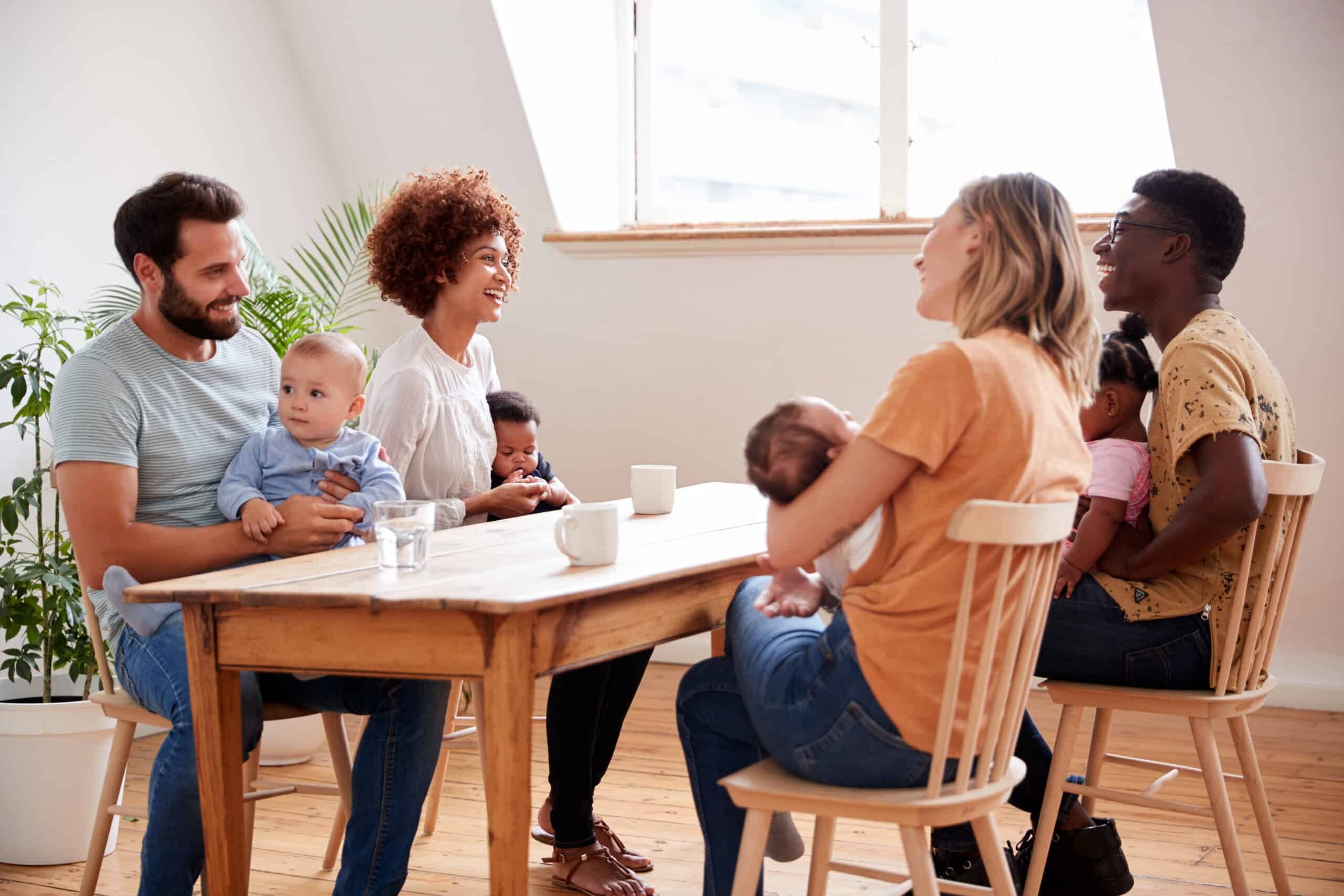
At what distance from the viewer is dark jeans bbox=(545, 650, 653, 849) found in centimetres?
238

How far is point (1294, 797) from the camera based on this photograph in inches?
111

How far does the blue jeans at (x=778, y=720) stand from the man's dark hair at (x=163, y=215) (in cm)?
111

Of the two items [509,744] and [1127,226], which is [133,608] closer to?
[509,744]

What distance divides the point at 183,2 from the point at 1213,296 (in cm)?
286

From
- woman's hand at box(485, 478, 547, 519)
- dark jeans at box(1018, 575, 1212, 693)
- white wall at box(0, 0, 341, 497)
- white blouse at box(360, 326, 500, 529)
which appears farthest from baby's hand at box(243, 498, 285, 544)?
white wall at box(0, 0, 341, 497)

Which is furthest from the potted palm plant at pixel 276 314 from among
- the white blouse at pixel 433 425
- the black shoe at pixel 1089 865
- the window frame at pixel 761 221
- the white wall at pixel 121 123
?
the black shoe at pixel 1089 865

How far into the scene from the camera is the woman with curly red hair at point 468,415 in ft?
7.86

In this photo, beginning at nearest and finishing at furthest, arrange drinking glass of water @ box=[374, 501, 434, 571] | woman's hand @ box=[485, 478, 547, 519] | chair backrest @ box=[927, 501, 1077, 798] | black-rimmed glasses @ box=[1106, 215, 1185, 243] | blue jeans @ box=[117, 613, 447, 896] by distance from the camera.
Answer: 1. chair backrest @ box=[927, 501, 1077, 798]
2. drinking glass of water @ box=[374, 501, 434, 571]
3. blue jeans @ box=[117, 613, 447, 896]
4. black-rimmed glasses @ box=[1106, 215, 1185, 243]
5. woman's hand @ box=[485, 478, 547, 519]

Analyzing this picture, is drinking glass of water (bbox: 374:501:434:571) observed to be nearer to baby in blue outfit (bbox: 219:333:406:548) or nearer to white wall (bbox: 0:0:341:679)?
baby in blue outfit (bbox: 219:333:406:548)

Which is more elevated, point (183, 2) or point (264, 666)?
point (183, 2)

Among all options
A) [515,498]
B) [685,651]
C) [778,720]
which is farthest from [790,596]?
[685,651]

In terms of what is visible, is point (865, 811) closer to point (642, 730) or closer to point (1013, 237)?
point (1013, 237)

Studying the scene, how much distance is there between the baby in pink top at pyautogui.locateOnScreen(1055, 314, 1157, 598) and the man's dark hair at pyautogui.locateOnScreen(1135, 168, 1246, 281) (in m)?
0.19

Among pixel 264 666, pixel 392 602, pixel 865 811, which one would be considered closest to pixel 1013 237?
pixel 865 811
